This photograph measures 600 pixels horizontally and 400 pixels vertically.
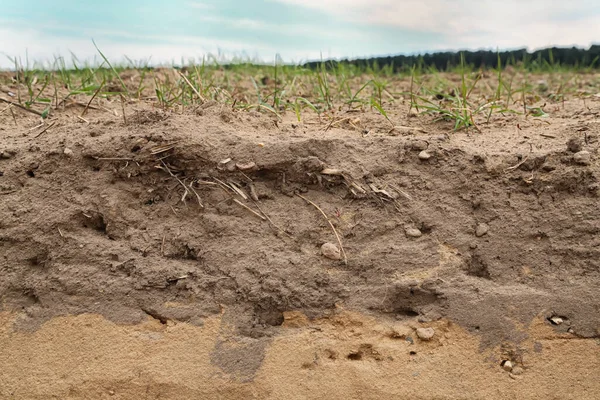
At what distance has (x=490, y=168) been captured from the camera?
2244mm

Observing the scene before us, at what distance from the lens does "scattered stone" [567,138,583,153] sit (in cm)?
226

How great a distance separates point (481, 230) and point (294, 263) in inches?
27.7

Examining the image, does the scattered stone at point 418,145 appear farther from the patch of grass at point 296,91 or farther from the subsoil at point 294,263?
the patch of grass at point 296,91

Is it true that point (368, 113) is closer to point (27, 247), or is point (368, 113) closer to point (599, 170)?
point (599, 170)

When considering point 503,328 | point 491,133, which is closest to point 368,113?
point 491,133

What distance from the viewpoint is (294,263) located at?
2092mm

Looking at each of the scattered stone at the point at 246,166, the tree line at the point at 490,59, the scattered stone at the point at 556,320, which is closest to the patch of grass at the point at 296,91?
the scattered stone at the point at 246,166

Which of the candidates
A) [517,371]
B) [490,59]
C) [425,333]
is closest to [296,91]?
[425,333]

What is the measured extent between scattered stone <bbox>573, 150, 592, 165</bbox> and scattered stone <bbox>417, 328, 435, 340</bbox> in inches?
35.0

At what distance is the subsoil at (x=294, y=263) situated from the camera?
1932mm

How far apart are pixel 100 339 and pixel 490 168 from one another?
1567 millimetres

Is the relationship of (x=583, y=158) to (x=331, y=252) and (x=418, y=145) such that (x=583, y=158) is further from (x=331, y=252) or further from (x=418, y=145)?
(x=331, y=252)

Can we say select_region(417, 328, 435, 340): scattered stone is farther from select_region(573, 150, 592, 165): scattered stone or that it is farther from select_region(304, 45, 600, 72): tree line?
select_region(304, 45, 600, 72): tree line

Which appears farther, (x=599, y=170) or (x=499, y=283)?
Result: (x=599, y=170)
